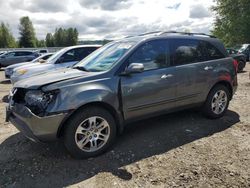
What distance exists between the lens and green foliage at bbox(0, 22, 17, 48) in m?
67.8

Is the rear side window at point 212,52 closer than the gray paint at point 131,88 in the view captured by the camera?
No

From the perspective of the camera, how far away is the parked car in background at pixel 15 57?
2180cm

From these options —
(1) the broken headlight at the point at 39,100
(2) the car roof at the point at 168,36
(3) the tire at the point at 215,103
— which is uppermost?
(2) the car roof at the point at 168,36

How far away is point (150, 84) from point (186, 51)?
1.19 meters

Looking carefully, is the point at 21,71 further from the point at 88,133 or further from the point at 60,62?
the point at 88,133

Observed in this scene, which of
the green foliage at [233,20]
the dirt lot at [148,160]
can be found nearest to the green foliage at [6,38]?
the green foliage at [233,20]

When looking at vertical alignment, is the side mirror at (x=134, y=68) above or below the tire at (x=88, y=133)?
above

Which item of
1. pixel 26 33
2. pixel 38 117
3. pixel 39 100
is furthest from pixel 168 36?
pixel 26 33

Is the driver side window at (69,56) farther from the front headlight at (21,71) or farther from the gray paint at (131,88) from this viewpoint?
the gray paint at (131,88)

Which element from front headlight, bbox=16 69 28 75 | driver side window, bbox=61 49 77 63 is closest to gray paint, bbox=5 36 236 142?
driver side window, bbox=61 49 77 63

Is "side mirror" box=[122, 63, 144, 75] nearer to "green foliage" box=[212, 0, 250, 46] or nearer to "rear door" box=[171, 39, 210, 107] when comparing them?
"rear door" box=[171, 39, 210, 107]

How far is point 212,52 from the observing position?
536cm

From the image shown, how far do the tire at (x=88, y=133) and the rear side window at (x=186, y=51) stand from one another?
1733 millimetres

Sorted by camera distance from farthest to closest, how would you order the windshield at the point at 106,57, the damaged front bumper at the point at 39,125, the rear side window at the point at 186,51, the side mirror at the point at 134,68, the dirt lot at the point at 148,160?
the rear side window at the point at 186,51 → the windshield at the point at 106,57 → the side mirror at the point at 134,68 → the damaged front bumper at the point at 39,125 → the dirt lot at the point at 148,160
